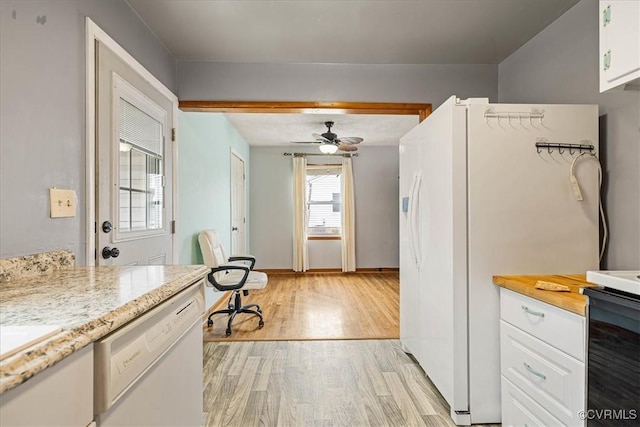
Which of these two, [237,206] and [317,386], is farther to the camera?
[237,206]

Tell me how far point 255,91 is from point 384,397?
8.22 ft

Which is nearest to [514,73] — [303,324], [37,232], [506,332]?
[506,332]

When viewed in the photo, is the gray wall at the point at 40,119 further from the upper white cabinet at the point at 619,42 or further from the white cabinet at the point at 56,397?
the upper white cabinet at the point at 619,42

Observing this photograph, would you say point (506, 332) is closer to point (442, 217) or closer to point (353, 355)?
point (442, 217)

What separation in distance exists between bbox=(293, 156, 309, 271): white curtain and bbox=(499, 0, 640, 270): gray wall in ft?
13.8

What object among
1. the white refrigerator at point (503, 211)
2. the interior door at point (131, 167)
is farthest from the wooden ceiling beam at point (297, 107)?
the white refrigerator at point (503, 211)

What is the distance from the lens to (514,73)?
8.77 ft

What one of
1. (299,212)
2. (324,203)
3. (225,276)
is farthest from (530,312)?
(324,203)

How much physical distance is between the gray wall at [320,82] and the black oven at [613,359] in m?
2.13

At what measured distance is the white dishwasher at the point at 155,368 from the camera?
0.73m

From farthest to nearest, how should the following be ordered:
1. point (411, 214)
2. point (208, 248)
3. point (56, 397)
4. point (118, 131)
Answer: point (208, 248), point (411, 214), point (118, 131), point (56, 397)

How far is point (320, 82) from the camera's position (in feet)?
9.27

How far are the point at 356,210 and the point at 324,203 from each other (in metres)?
0.63

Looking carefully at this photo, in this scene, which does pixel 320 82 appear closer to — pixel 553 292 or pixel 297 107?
pixel 297 107
